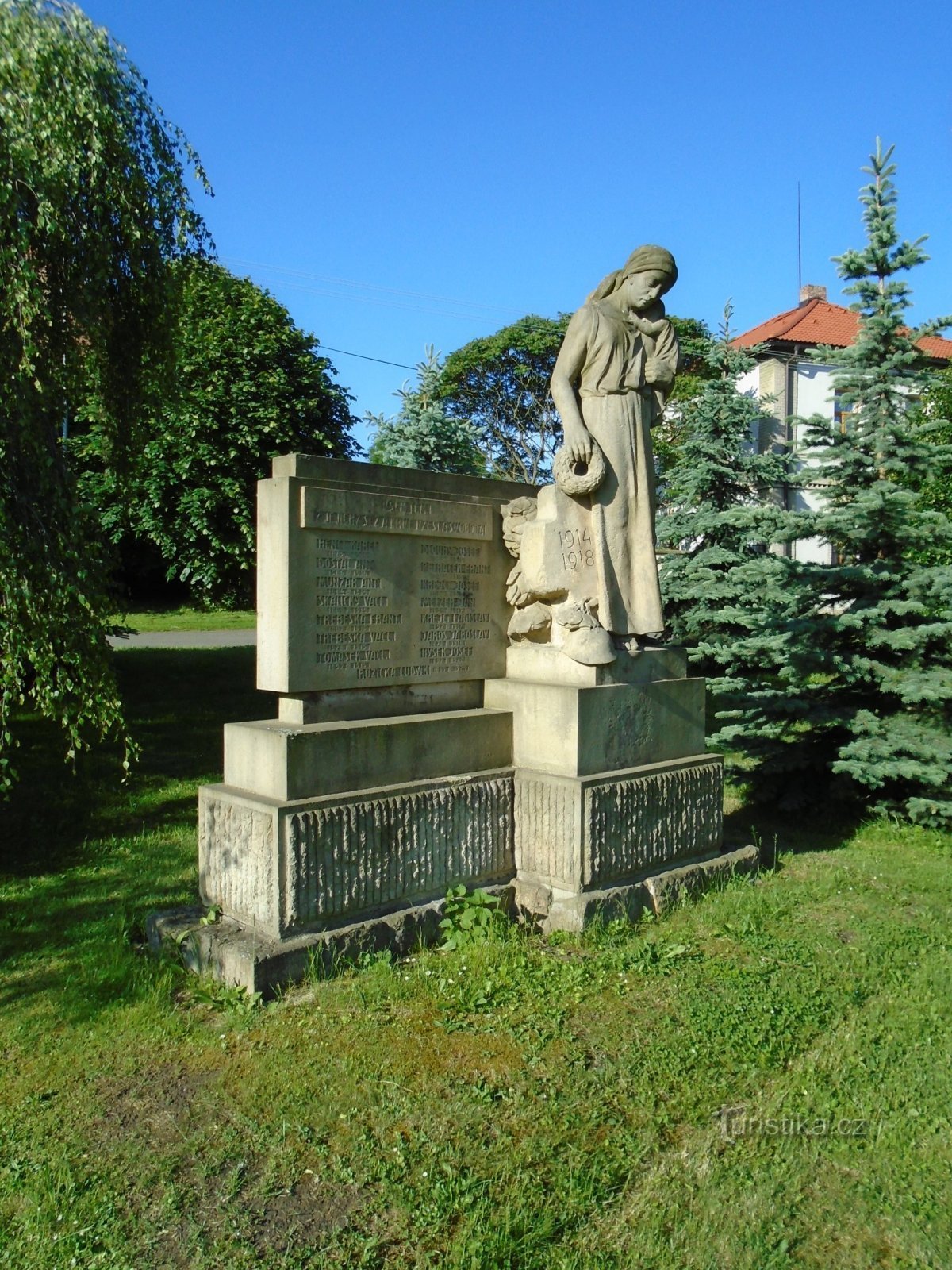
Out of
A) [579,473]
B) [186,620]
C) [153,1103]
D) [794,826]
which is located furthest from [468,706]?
[186,620]

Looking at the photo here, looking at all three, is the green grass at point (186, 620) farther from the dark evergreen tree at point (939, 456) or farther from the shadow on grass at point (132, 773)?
the dark evergreen tree at point (939, 456)

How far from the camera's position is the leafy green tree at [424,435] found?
13180mm

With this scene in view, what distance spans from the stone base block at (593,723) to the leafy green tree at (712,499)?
653 centimetres

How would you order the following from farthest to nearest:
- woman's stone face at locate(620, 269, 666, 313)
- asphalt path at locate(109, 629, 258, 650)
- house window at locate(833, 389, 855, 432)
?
asphalt path at locate(109, 629, 258, 650)
house window at locate(833, 389, 855, 432)
woman's stone face at locate(620, 269, 666, 313)

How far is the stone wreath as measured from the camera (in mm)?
5250

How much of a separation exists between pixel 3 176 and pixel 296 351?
27.4ft

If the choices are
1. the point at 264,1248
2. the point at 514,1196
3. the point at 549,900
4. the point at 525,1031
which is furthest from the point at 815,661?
the point at 264,1248

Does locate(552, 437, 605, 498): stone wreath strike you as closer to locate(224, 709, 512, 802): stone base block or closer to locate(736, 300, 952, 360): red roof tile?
locate(224, 709, 512, 802): stone base block

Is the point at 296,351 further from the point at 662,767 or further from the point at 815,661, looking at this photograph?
the point at 662,767

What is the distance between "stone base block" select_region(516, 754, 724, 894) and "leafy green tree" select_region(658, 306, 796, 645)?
21.8ft

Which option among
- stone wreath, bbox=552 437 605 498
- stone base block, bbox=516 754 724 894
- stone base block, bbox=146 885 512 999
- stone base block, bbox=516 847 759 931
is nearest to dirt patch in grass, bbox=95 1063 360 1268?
stone base block, bbox=146 885 512 999

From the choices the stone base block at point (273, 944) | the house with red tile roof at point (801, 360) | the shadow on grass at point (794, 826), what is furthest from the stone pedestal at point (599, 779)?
the house with red tile roof at point (801, 360)

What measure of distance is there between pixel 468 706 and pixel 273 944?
172 cm

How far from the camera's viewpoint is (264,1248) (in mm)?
2650
